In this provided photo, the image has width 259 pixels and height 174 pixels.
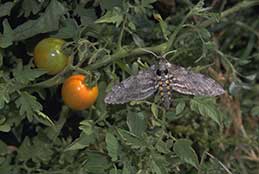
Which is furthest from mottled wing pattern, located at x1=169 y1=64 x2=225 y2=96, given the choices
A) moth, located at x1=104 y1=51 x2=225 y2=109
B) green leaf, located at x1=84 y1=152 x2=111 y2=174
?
green leaf, located at x1=84 y1=152 x2=111 y2=174

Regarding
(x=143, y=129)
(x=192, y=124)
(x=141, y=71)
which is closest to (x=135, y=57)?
(x=141, y=71)

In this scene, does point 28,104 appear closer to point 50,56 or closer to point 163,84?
point 50,56

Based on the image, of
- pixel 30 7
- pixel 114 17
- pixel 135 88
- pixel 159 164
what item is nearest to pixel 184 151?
pixel 159 164

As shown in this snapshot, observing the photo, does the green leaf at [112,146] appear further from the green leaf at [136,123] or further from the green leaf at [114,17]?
the green leaf at [114,17]

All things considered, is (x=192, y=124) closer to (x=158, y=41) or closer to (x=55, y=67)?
(x=158, y=41)

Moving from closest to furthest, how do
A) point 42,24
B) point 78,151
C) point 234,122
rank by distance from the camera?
point 42,24
point 78,151
point 234,122

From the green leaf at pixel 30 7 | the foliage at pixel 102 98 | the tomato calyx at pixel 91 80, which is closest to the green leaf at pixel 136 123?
the foliage at pixel 102 98

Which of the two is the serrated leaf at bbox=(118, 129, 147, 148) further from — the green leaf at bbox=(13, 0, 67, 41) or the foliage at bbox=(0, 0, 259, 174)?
the green leaf at bbox=(13, 0, 67, 41)
